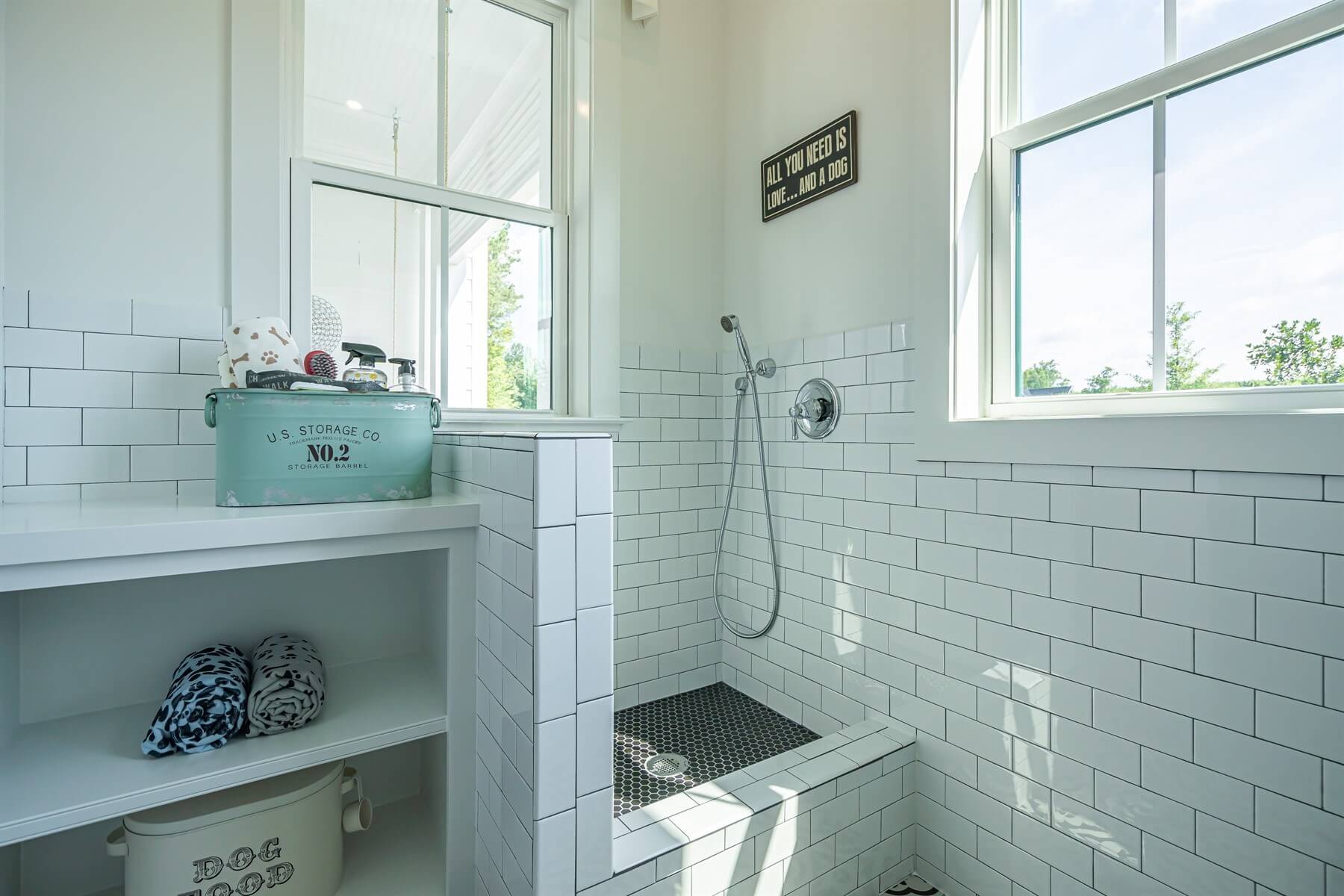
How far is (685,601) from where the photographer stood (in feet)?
7.23

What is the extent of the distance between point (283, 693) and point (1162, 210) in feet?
6.52

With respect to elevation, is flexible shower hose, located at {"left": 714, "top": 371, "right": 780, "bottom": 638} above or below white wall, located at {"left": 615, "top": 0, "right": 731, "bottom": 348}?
below

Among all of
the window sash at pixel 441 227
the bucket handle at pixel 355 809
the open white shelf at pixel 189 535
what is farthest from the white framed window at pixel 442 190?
the bucket handle at pixel 355 809

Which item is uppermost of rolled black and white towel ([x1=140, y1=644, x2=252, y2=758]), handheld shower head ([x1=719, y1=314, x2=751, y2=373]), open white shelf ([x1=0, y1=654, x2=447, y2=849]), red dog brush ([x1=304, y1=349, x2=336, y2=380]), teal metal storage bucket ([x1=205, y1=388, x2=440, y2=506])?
handheld shower head ([x1=719, y1=314, x2=751, y2=373])

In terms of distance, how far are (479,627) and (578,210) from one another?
1.45 meters

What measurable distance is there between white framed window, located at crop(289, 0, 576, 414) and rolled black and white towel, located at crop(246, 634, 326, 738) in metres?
0.80

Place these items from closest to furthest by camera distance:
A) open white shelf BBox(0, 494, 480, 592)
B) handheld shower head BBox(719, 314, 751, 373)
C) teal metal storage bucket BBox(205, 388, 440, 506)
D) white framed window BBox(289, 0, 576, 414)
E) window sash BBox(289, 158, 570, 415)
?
open white shelf BBox(0, 494, 480, 592)
teal metal storage bucket BBox(205, 388, 440, 506)
window sash BBox(289, 158, 570, 415)
white framed window BBox(289, 0, 576, 414)
handheld shower head BBox(719, 314, 751, 373)

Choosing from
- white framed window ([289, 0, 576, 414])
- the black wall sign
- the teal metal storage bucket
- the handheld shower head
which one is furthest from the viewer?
the handheld shower head

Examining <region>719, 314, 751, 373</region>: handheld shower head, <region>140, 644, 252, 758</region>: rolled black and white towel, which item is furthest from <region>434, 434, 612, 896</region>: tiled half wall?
<region>719, 314, 751, 373</region>: handheld shower head

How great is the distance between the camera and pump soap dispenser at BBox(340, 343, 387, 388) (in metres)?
1.29

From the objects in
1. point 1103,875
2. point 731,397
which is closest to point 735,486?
point 731,397

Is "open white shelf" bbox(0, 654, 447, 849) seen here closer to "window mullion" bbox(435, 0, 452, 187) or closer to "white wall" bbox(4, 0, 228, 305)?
"white wall" bbox(4, 0, 228, 305)

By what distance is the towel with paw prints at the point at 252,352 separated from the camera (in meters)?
1.23

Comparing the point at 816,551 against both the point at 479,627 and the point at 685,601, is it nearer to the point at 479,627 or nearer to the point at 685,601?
the point at 685,601
